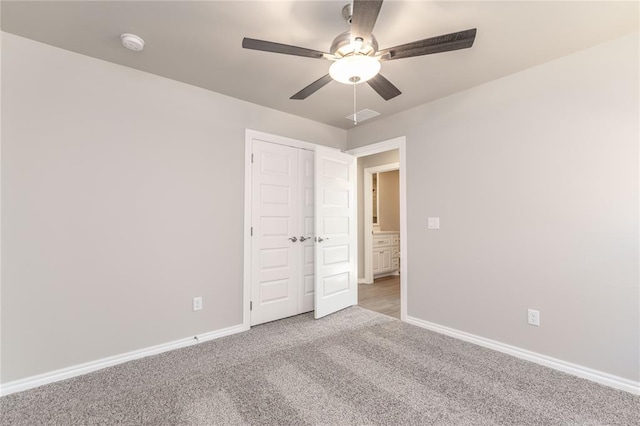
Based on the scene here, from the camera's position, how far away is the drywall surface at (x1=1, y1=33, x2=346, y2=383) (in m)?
1.98

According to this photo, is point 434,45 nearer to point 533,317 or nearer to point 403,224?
point 403,224

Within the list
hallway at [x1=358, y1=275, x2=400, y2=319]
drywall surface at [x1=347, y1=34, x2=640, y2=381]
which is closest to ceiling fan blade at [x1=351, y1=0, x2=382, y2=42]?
drywall surface at [x1=347, y1=34, x2=640, y2=381]

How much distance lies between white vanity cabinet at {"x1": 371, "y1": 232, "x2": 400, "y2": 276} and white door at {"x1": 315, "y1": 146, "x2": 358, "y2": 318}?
60.6 inches

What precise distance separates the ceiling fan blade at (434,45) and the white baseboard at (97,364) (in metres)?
2.77

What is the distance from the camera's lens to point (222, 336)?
2840mm

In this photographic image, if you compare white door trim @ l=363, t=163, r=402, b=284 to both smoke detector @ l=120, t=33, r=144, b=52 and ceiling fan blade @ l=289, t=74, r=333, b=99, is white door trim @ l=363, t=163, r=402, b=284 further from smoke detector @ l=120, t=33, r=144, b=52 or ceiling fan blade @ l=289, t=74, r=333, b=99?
smoke detector @ l=120, t=33, r=144, b=52

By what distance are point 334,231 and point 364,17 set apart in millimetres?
2566

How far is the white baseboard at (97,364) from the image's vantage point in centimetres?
193

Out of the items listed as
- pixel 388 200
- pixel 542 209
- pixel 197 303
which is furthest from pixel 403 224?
pixel 388 200

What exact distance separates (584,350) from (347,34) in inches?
108

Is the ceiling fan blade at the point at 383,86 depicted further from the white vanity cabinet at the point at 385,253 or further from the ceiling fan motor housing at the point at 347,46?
the white vanity cabinet at the point at 385,253

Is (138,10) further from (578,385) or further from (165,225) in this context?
(578,385)

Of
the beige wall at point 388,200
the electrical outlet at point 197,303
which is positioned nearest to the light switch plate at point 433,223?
the electrical outlet at point 197,303

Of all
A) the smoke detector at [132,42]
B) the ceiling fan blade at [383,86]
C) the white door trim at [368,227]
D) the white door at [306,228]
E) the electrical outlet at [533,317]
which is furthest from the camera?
the white door trim at [368,227]
